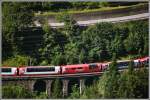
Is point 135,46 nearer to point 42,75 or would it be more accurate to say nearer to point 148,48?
point 148,48

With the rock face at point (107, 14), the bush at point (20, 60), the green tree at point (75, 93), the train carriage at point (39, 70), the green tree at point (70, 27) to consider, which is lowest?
the green tree at point (75, 93)

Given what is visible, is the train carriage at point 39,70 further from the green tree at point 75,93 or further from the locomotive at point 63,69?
the green tree at point 75,93

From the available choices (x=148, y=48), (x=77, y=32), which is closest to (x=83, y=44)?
(x=77, y=32)

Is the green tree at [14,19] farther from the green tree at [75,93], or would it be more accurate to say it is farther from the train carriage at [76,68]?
the green tree at [75,93]

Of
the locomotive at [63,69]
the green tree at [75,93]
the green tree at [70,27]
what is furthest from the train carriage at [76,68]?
the green tree at [70,27]

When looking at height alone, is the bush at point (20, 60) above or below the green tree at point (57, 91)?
above

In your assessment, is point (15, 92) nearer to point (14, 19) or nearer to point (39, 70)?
point (39, 70)

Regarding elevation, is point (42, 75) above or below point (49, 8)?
below
